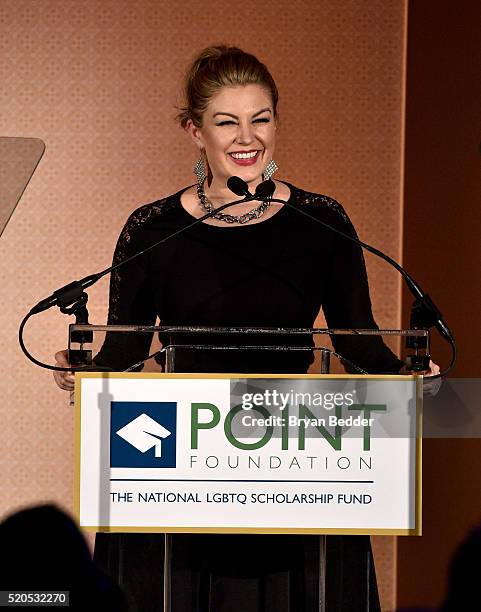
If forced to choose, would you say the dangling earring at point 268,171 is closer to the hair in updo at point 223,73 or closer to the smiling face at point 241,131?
the smiling face at point 241,131

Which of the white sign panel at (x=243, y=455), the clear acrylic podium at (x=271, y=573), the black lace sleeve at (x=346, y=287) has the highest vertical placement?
the black lace sleeve at (x=346, y=287)

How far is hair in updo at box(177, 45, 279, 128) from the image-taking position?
2334 millimetres

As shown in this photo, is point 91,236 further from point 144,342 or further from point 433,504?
point 433,504

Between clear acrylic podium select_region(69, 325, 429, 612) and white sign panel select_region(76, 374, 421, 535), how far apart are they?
10 cm

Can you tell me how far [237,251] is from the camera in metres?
2.27

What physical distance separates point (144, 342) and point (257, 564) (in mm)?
557

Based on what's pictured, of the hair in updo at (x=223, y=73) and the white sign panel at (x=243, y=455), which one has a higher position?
the hair in updo at (x=223, y=73)

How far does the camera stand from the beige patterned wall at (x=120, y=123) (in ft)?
10.3

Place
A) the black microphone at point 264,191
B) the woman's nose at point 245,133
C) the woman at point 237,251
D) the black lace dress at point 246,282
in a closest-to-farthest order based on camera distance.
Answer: the black microphone at point 264,191
the black lace dress at point 246,282
the woman at point 237,251
the woman's nose at point 245,133

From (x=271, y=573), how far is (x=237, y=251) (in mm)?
793

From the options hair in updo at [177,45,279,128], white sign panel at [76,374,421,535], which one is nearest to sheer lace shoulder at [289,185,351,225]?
hair in updo at [177,45,279,128]

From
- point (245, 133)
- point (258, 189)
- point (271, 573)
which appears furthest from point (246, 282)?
point (271, 573)

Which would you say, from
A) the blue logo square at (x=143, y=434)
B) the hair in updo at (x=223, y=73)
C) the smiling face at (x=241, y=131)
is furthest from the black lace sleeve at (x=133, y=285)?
the blue logo square at (x=143, y=434)

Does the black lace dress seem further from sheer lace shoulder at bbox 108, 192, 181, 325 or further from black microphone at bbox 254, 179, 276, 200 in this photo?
black microphone at bbox 254, 179, 276, 200
